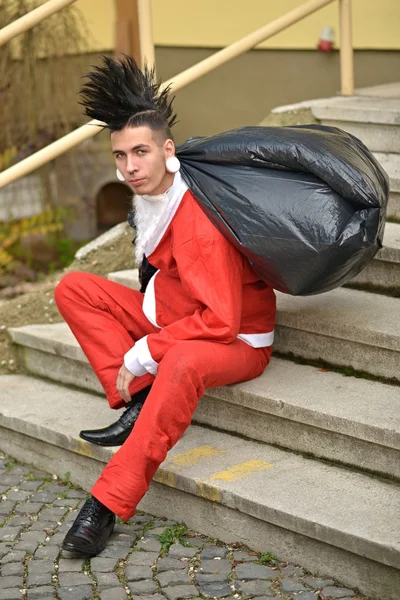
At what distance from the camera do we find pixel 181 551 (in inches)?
130

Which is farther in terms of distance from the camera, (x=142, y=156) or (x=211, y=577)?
(x=142, y=156)

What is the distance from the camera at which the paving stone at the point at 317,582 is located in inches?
120

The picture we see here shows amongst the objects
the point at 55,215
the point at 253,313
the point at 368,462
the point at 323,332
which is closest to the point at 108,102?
the point at 253,313

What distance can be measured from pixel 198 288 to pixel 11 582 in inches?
43.7

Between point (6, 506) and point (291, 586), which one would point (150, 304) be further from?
point (291, 586)

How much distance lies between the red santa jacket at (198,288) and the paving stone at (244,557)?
0.66 m

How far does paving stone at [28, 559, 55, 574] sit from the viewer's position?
3260 mm

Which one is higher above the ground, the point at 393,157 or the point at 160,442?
the point at 393,157

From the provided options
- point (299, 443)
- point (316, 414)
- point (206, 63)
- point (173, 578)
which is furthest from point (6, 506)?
point (206, 63)

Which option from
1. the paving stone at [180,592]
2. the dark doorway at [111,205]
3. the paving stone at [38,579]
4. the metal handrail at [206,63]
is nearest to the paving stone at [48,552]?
the paving stone at [38,579]

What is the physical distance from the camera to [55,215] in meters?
6.47

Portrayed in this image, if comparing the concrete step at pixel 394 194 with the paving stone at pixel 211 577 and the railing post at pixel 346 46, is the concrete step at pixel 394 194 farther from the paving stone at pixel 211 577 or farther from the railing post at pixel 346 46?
the paving stone at pixel 211 577

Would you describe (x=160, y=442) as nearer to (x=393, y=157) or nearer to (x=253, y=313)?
(x=253, y=313)

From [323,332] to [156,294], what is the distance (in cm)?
63
